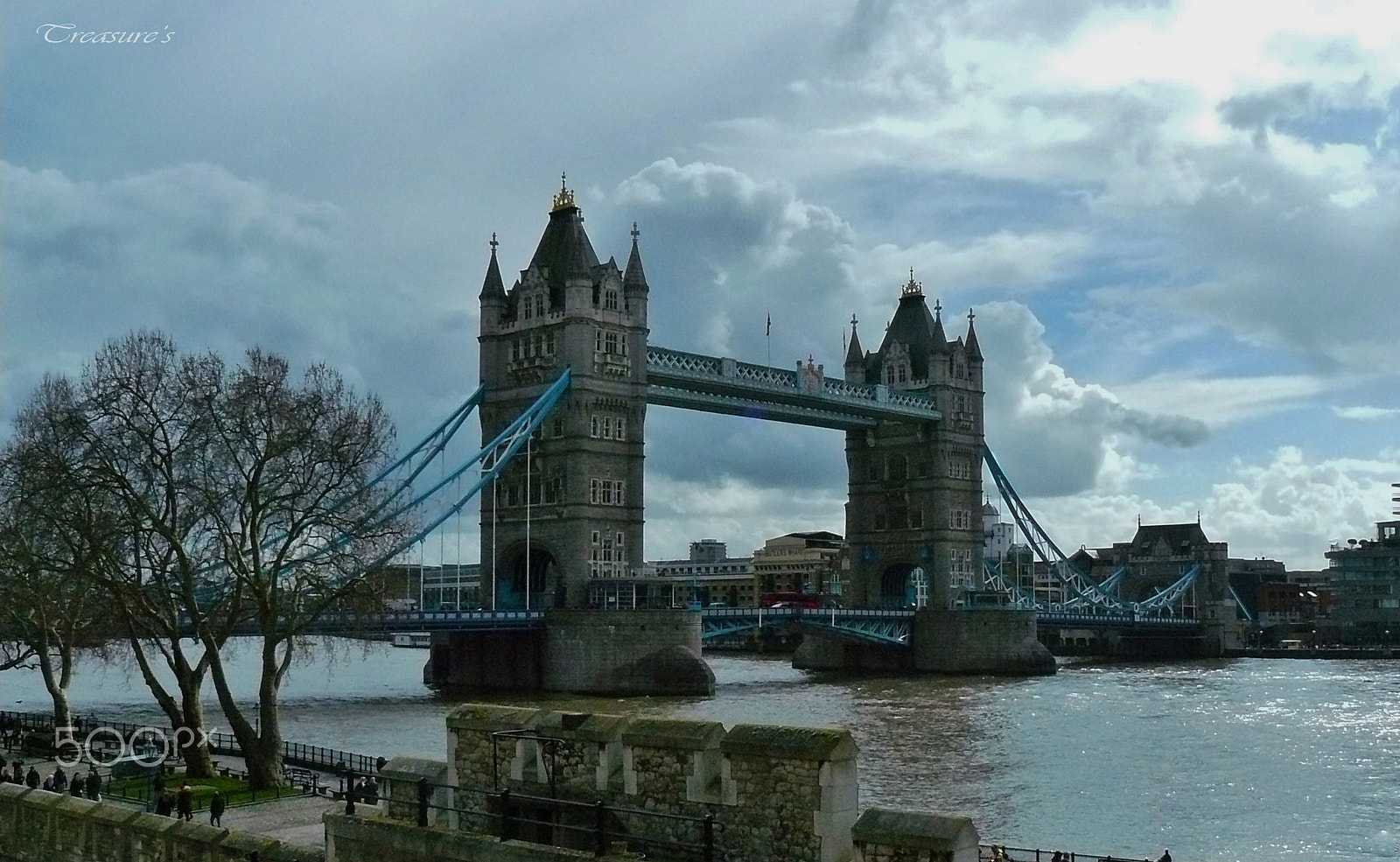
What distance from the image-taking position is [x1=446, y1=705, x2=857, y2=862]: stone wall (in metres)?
14.2

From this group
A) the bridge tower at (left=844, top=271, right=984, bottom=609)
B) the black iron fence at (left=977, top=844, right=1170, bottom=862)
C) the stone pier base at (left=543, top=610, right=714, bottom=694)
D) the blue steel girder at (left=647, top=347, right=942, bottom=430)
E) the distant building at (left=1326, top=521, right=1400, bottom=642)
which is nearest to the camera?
the black iron fence at (left=977, top=844, right=1170, bottom=862)

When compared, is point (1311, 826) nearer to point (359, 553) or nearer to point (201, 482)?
point (359, 553)

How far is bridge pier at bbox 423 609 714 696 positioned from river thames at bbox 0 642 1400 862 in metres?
3.56

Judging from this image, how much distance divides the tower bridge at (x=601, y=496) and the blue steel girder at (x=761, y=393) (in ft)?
0.47

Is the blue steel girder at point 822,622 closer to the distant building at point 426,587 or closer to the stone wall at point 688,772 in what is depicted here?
the distant building at point 426,587

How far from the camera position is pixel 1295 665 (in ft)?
420

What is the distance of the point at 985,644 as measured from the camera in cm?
10881

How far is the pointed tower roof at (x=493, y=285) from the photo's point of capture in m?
95.2

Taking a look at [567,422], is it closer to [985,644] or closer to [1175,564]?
[985,644]

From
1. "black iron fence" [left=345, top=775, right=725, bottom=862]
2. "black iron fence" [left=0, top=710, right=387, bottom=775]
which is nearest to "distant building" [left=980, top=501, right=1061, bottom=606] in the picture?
"black iron fence" [left=0, top=710, right=387, bottom=775]

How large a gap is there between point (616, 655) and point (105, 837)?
5631 centimetres

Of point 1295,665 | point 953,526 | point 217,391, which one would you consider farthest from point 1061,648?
point 217,391

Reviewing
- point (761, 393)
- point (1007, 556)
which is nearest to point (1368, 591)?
point (1007, 556)

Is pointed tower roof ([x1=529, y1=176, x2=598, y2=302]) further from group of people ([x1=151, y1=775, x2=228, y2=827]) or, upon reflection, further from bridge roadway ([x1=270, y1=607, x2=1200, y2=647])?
group of people ([x1=151, y1=775, x2=228, y2=827])
